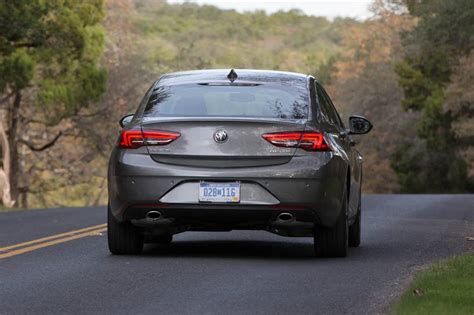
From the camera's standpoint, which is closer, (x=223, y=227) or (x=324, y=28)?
(x=223, y=227)

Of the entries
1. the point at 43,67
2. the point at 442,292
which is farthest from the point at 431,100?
the point at 442,292

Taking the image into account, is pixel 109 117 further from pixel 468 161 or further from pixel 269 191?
pixel 269 191

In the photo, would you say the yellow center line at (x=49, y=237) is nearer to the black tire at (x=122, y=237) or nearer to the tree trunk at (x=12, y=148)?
the black tire at (x=122, y=237)

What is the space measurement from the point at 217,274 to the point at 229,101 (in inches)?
77.2

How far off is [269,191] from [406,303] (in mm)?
2964

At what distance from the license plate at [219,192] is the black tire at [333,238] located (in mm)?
1024

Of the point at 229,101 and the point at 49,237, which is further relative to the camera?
the point at 49,237

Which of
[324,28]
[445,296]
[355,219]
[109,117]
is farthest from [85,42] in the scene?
[324,28]

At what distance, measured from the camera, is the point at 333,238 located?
11.7 meters

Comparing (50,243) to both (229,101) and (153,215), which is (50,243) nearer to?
(153,215)

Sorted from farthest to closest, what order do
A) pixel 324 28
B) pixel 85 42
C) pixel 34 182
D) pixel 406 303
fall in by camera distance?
pixel 324 28 < pixel 34 182 < pixel 85 42 < pixel 406 303

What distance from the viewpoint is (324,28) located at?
508 ft

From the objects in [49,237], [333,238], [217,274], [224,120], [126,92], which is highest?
[224,120]

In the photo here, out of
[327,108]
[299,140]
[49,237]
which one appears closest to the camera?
[299,140]
